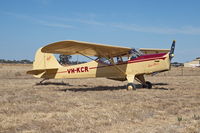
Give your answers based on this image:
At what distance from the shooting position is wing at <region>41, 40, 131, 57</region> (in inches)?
446

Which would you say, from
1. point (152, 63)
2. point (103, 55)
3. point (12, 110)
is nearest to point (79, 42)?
point (103, 55)

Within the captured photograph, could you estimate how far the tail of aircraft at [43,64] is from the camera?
15.1m

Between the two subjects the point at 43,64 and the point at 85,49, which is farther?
the point at 43,64

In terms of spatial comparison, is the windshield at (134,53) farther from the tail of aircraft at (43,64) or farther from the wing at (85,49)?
the tail of aircraft at (43,64)

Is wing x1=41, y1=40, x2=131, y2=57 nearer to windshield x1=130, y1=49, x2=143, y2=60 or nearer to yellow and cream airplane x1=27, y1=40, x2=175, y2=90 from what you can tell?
yellow and cream airplane x1=27, y1=40, x2=175, y2=90

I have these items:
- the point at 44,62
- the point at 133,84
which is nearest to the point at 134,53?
the point at 133,84

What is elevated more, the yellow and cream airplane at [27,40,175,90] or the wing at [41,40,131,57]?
the wing at [41,40,131,57]

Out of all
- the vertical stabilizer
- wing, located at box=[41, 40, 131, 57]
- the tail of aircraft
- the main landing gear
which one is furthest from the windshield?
the vertical stabilizer

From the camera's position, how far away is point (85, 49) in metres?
12.9

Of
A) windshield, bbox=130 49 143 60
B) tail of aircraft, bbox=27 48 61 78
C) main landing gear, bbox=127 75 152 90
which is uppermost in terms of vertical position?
windshield, bbox=130 49 143 60

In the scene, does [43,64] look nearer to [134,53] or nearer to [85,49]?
[85,49]

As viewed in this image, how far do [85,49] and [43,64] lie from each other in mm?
3763

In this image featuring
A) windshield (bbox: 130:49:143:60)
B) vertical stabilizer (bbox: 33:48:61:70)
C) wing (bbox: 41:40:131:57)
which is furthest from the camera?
vertical stabilizer (bbox: 33:48:61:70)

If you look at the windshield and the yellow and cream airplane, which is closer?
the yellow and cream airplane
